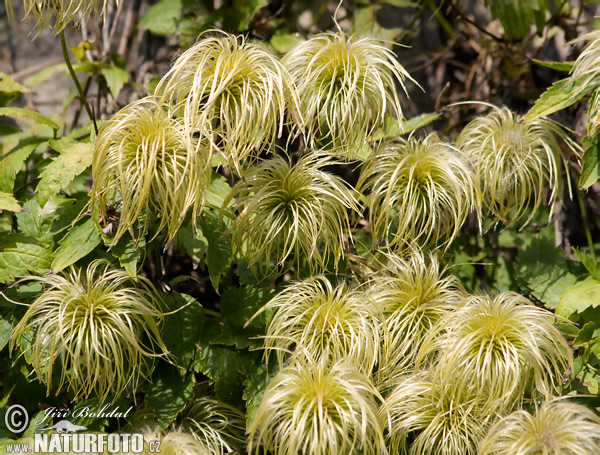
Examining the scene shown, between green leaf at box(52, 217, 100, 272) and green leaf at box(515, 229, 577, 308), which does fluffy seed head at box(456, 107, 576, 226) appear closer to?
green leaf at box(515, 229, 577, 308)

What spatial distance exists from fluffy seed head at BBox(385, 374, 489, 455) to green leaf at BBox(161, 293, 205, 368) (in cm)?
42

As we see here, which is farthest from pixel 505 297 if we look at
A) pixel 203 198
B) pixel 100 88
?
pixel 100 88

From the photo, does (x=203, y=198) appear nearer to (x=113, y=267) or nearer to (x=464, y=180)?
(x=113, y=267)

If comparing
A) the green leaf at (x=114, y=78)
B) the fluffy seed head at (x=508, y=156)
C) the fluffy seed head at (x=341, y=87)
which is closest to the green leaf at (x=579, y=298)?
the fluffy seed head at (x=508, y=156)

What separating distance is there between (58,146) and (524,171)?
109 centimetres

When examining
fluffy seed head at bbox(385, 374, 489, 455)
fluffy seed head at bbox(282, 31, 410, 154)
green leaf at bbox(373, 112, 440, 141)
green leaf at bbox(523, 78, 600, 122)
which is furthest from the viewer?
green leaf at bbox(373, 112, 440, 141)

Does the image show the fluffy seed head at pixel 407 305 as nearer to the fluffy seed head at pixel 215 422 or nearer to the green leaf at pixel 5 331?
the fluffy seed head at pixel 215 422

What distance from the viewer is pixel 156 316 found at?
1.26 meters

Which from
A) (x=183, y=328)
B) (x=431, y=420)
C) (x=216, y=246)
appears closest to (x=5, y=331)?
(x=183, y=328)

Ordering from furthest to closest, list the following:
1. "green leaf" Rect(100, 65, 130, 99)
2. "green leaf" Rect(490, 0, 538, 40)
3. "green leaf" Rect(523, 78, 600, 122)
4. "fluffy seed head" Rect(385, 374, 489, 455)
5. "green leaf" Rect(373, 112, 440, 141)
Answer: "green leaf" Rect(100, 65, 130, 99), "green leaf" Rect(490, 0, 538, 40), "green leaf" Rect(373, 112, 440, 141), "green leaf" Rect(523, 78, 600, 122), "fluffy seed head" Rect(385, 374, 489, 455)

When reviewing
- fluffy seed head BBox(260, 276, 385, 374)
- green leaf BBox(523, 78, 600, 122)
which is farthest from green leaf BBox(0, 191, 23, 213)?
green leaf BBox(523, 78, 600, 122)

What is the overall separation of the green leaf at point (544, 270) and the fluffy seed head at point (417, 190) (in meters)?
0.31

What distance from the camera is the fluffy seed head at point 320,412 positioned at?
1.02 meters

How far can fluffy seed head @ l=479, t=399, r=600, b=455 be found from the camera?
1007 mm
